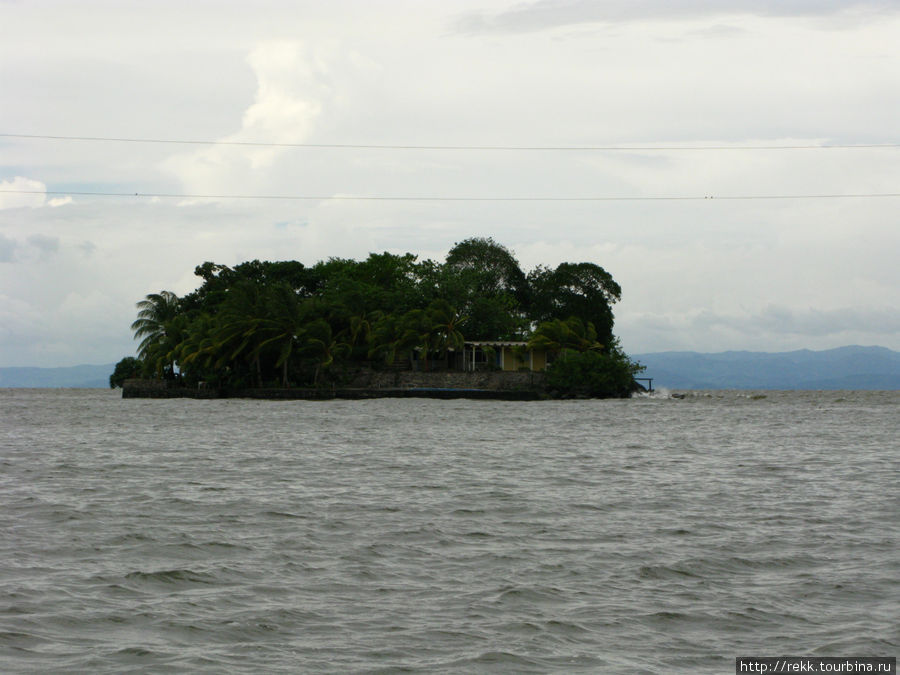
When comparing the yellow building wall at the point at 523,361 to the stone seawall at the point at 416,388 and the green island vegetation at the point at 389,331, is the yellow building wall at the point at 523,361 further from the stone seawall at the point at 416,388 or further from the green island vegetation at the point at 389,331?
the stone seawall at the point at 416,388

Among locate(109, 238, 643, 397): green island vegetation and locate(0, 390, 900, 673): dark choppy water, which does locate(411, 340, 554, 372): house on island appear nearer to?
locate(109, 238, 643, 397): green island vegetation

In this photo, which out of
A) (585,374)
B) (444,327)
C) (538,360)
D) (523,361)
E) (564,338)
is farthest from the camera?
(523,361)

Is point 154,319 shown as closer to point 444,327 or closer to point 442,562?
point 444,327

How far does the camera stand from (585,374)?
6762 cm

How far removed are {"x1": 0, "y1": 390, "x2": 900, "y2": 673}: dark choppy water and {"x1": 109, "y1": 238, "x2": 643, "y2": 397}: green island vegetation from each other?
45986mm

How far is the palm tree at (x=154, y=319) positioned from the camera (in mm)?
82438

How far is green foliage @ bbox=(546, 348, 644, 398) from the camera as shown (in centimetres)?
6756

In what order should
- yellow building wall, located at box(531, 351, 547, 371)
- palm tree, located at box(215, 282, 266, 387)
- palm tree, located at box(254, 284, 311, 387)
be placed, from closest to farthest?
palm tree, located at box(215, 282, 266, 387) < palm tree, located at box(254, 284, 311, 387) < yellow building wall, located at box(531, 351, 547, 371)

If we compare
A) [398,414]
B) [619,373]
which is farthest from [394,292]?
[398,414]

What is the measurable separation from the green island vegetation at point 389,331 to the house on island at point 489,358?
0.12m

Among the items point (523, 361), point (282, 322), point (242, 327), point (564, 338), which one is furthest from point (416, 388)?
point (242, 327)

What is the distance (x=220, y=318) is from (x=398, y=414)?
29.0 metres

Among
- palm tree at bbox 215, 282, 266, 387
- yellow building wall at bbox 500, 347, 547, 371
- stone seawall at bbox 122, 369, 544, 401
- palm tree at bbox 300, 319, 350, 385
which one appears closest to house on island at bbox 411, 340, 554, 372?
yellow building wall at bbox 500, 347, 547, 371

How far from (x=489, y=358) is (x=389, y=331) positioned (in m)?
7.82
